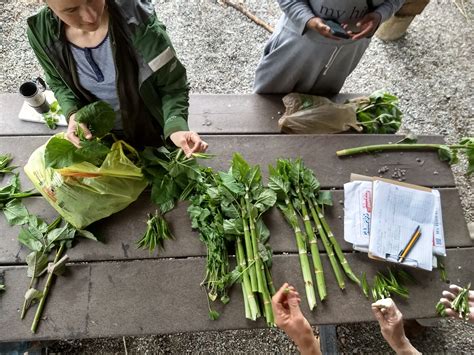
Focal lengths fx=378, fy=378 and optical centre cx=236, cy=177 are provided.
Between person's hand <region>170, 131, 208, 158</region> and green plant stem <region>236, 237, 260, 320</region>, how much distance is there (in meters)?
0.47

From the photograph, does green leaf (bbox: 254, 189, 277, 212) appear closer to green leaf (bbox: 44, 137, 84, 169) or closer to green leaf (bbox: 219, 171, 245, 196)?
green leaf (bbox: 219, 171, 245, 196)

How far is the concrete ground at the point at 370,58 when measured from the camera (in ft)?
10.6

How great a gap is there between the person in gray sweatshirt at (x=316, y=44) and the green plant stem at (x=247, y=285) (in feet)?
3.70

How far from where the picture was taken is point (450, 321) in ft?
8.45

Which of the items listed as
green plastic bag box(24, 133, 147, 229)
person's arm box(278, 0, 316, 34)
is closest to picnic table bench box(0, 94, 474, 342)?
green plastic bag box(24, 133, 147, 229)

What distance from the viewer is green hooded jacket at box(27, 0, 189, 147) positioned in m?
1.41

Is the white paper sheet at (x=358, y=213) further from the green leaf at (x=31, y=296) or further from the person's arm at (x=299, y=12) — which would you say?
the green leaf at (x=31, y=296)

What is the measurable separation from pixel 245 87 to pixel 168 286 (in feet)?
6.62

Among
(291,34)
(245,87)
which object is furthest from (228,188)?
(245,87)

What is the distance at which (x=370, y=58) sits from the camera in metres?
3.45

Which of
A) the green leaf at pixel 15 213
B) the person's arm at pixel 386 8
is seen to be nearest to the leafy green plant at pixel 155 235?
the green leaf at pixel 15 213

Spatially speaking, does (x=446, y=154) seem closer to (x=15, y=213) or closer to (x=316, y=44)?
(x=316, y=44)

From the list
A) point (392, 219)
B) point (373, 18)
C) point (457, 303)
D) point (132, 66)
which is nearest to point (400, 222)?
point (392, 219)

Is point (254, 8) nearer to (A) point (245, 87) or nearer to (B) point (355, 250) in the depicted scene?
(A) point (245, 87)
